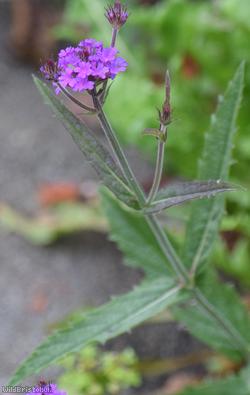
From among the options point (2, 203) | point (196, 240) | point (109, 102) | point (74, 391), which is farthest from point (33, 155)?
point (196, 240)

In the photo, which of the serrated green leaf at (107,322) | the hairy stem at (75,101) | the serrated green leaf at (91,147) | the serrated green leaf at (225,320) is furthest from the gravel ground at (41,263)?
the hairy stem at (75,101)

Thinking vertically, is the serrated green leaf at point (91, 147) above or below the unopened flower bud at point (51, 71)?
below

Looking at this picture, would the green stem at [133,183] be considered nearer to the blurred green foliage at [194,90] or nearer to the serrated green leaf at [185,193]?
the serrated green leaf at [185,193]

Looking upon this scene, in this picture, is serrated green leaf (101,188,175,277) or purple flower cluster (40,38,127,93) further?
serrated green leaf (101,188,175,277)

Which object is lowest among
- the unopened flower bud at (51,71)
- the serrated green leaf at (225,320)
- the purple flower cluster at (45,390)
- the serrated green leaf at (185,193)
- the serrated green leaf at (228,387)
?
the serrated green leaf at (228,387)

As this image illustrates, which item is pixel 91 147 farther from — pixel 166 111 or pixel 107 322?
pixel 107 322

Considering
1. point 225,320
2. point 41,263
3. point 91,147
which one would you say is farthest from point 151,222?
point 41,263

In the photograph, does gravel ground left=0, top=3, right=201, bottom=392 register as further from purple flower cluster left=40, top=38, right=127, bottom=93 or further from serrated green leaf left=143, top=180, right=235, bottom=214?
purple flower cluster left=40, top=38, right=127, bottom=93

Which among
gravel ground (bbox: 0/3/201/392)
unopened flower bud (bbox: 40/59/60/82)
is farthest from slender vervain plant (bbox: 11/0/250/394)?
gravel ground (bbox: 0/3/201/392)
